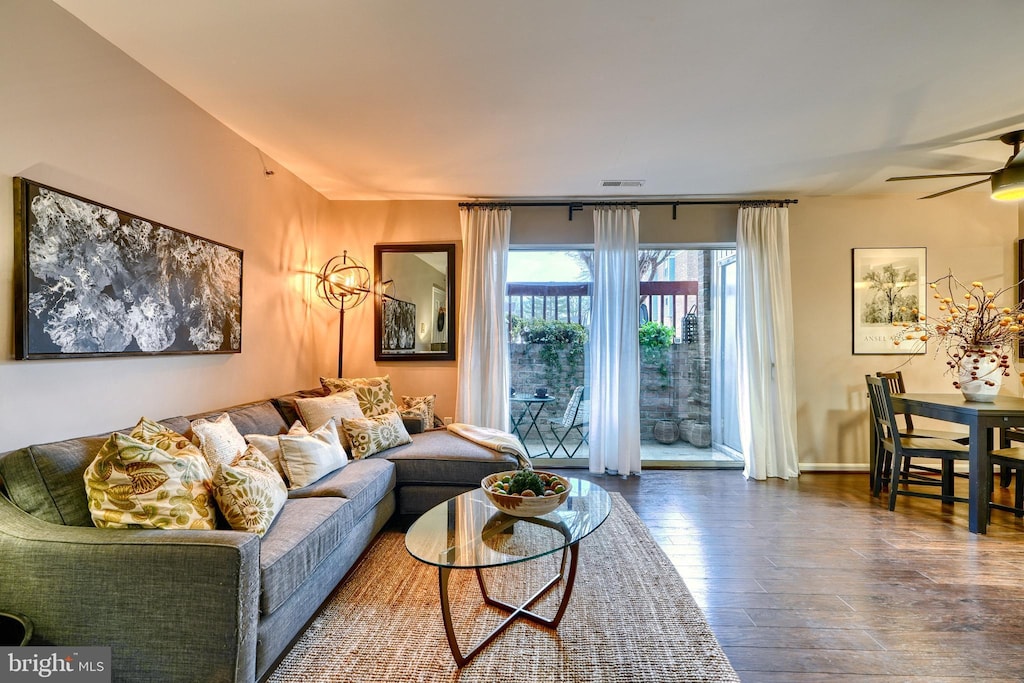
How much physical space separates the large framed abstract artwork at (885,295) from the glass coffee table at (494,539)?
367 cm

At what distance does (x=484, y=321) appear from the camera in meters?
4.20

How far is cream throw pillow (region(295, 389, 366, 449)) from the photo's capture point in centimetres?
300

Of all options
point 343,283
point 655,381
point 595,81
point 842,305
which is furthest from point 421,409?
point 842,305

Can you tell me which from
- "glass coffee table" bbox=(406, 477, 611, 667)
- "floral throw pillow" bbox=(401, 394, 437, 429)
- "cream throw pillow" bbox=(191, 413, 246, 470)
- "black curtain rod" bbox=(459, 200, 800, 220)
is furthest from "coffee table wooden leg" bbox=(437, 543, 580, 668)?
"black curtain rod" bbox=(459, 200, 800, 220)

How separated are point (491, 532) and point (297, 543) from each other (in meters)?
0.76

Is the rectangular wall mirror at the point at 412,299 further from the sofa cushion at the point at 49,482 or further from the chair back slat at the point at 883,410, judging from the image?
the chair back slat at the point at 883,410

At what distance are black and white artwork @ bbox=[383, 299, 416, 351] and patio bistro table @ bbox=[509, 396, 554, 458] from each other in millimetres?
1194

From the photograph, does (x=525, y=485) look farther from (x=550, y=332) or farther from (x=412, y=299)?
(x=412, y=299)

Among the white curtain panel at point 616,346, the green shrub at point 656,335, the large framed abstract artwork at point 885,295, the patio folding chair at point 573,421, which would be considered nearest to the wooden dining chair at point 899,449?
the large framed abstract artwork at point 885,295

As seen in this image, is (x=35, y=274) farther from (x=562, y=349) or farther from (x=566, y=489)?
(x=562, y=349)

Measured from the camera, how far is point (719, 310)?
448cm

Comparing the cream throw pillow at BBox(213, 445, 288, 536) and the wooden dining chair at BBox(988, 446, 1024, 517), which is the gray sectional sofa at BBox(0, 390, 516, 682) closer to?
the cream throw pillow at BBox(213, 445, 288, 536)

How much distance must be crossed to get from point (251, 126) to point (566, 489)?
2.94 m

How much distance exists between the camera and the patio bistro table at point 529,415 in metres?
4.47
